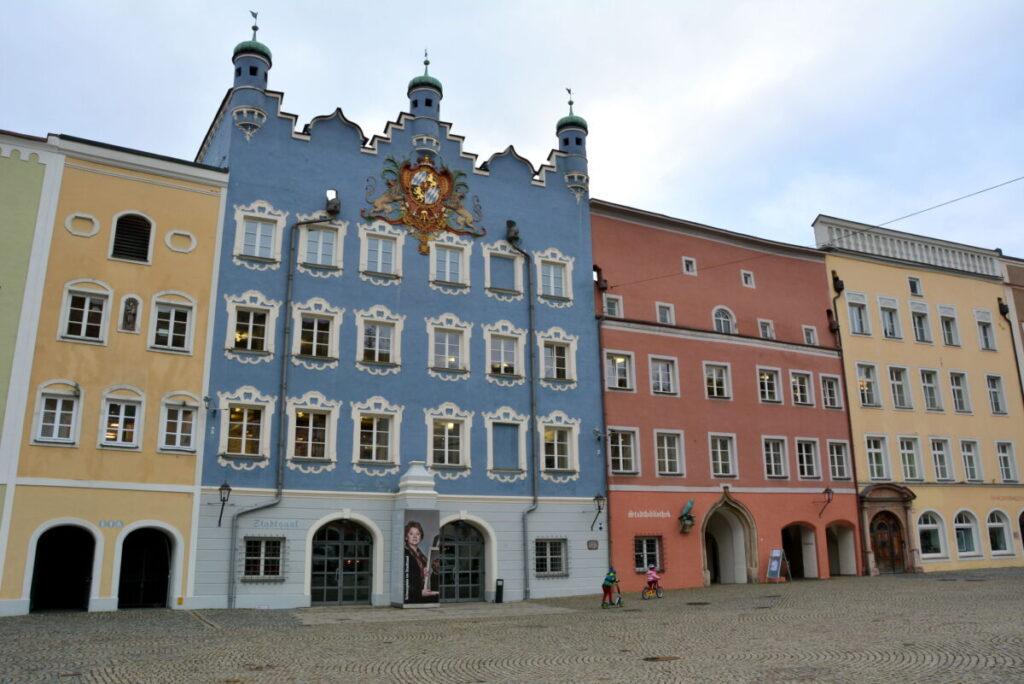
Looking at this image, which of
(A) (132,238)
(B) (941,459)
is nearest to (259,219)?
(A) (132,238)

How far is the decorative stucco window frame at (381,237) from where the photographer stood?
98.4ft

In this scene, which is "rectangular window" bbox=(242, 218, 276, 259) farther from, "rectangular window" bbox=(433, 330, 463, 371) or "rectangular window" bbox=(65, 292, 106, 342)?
"rectangular window" bbox=(433, 330, 463, 371)

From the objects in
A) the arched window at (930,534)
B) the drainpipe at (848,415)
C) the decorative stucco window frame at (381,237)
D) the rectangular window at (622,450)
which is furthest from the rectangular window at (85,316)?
the arched window at (930,534)

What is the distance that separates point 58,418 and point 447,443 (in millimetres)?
12031

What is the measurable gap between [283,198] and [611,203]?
13.4 m

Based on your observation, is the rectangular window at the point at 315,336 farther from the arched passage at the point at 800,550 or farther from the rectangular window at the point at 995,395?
the rectangular window at the point at 995,395

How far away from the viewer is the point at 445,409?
98.6 feet

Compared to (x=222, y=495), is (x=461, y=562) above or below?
below

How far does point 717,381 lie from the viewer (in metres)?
36.3

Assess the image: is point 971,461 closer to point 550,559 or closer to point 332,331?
point 550,559

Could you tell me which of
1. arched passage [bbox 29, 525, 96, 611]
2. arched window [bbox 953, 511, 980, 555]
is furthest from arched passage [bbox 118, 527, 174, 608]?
arched window [bbox 953, 511, 980, 555]

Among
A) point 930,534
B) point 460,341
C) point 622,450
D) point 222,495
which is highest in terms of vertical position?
point 460,341

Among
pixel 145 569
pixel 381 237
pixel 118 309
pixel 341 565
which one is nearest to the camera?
pixel 145 569

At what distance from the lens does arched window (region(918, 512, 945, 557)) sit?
39.3m
